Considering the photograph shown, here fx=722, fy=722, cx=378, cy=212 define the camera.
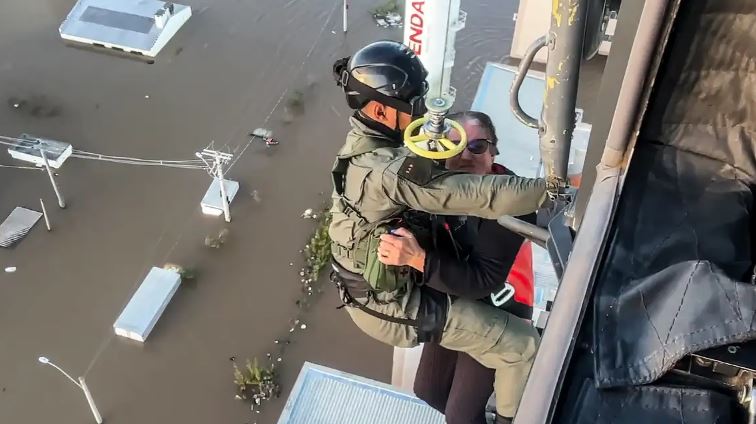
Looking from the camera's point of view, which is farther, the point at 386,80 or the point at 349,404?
the point at 349,404

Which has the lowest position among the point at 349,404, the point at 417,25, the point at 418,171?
the point at 349,404

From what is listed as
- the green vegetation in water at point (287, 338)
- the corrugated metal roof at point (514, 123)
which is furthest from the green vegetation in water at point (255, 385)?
the corrugated metal roof at point (514, 123)

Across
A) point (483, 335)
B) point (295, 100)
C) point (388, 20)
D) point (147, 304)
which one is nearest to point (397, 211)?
point (483, 335)

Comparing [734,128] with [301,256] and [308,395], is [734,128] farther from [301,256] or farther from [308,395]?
[301,256]

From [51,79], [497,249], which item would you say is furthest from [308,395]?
[51,79]

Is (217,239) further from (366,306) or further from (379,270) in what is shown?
(379,270)

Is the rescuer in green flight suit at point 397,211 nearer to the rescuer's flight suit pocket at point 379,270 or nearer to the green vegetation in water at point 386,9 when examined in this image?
the rescuer's flight suit pocket at point 379,270

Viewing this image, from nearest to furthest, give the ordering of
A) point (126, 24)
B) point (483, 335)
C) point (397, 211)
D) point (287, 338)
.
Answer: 1. point (397, 211)
2. point (483, 335)
3. point (287, 338)
4. point (126, 24)
